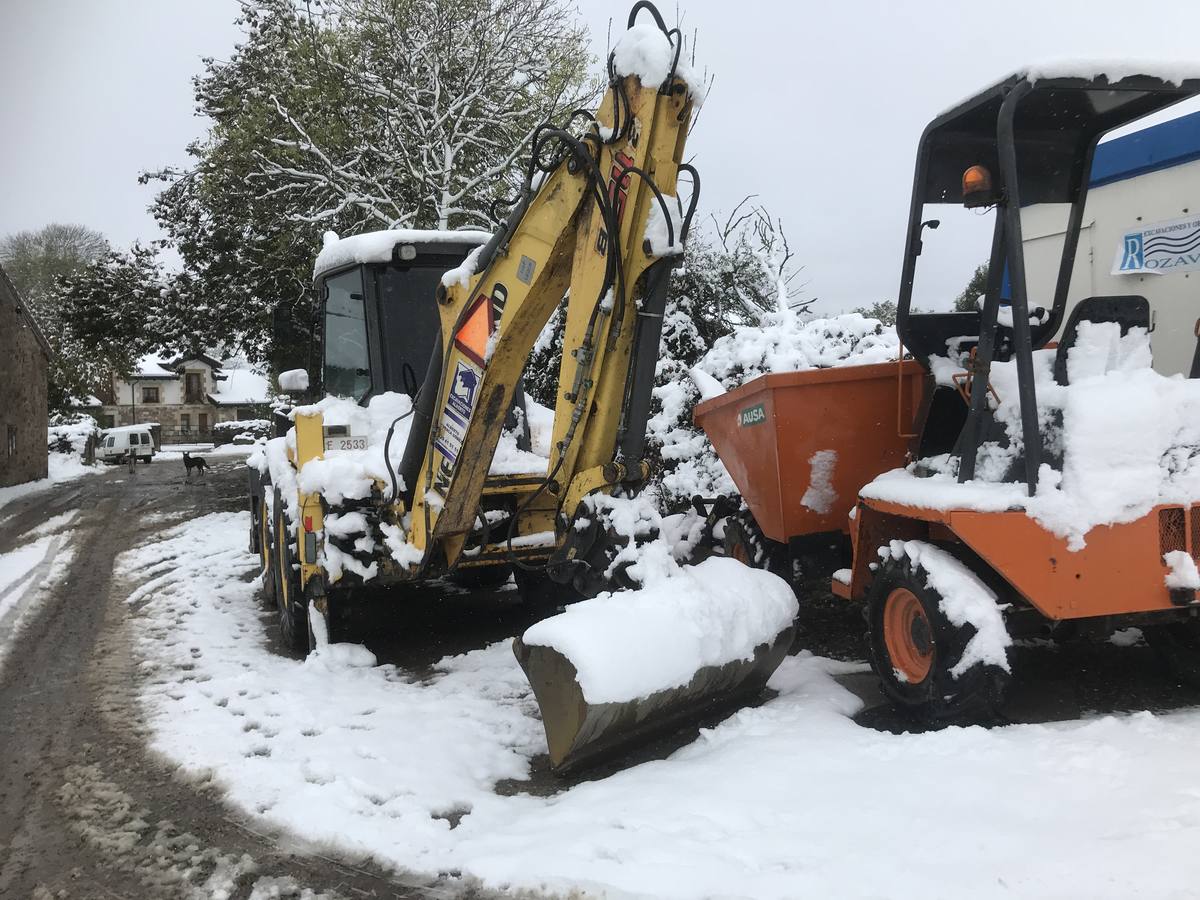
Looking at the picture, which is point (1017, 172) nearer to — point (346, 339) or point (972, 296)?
point (972, 296)

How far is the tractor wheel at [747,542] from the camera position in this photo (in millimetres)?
5762

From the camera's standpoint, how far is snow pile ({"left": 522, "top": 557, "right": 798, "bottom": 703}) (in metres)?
3.51

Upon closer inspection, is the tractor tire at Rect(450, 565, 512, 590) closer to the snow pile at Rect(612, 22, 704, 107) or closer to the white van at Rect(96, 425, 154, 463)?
the snow pile at Rect(612, 22, 704, 107)

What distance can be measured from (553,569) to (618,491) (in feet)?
1.80

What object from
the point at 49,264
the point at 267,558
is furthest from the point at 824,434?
the point at 49,264

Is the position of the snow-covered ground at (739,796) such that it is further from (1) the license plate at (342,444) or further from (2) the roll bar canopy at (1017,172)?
(1) the license plate at (342,444)

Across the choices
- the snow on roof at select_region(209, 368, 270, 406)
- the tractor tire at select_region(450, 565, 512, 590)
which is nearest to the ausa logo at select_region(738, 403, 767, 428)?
the tractor tire at select_region(450, 565, 512, 590)

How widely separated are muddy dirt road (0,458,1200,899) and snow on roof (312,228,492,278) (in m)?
2.66

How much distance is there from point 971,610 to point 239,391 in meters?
74.7

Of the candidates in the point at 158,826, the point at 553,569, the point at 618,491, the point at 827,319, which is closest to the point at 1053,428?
the point at 618,491

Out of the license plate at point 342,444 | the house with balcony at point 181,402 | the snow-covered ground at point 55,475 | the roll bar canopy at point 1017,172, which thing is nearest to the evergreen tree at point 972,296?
the roll bar canopy at point 1017,172

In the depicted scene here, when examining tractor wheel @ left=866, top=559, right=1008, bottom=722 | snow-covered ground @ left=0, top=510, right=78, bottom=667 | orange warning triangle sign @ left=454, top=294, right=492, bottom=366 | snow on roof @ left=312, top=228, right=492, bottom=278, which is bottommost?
snow-covered ground @ left=0, top=510, right=78, bottom=667

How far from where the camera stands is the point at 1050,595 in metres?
3.42

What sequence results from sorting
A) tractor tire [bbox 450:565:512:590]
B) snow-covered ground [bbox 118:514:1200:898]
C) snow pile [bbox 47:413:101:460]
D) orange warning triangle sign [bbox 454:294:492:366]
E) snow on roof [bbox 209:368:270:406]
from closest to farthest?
snow-covered ground [bbox 118:514:1200:898] < orange warning triangle sign [bbox 454:294:492:366] < tractor tire [bbox 450:565:512:590] < snow pile [bbox 47:413:101:460] < snow on roof [bbox 209:368:270:406]
